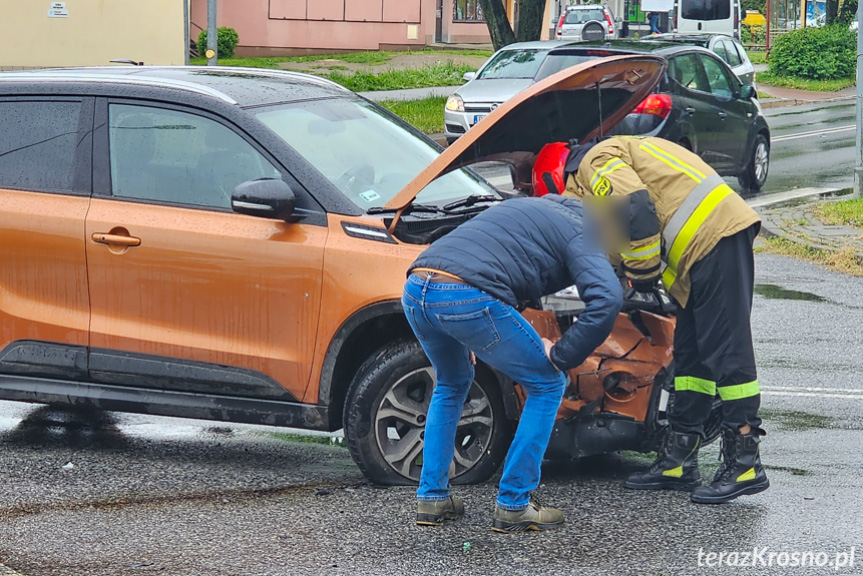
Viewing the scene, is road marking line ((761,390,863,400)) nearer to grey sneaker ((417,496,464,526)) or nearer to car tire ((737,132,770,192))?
grey sneaker ((417,496,464,526))

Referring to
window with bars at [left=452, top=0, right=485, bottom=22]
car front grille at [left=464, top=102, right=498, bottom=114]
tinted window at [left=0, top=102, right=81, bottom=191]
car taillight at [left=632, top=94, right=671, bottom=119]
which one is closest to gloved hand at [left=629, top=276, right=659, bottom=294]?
tinted window at [left=0, top=102, right=81, bottom=191]

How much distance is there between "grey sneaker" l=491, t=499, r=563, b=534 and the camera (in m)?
4.66

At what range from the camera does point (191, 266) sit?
5312 mm

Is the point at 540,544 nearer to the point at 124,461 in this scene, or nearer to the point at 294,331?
the point at 294,331

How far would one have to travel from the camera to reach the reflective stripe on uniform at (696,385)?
16.6 feet

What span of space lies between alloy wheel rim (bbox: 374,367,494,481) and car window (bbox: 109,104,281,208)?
1124 mm

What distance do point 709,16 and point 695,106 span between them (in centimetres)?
1947

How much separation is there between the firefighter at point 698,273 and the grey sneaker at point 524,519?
28.0 inches

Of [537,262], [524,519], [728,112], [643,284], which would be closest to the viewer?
[537,262]

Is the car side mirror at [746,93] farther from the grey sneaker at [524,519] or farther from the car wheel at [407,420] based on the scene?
the grey sneaker at [524,519]

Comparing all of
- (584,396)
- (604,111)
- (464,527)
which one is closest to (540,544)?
(464,527)

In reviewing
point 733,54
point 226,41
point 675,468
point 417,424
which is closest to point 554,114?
point 417,424

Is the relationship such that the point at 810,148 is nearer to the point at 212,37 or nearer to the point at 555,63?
the point at 555,63

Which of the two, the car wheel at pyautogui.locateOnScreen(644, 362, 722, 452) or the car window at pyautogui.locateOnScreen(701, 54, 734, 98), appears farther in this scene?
the car window at pyautogui.locateOnScreen(701, 54, 734, 98)
